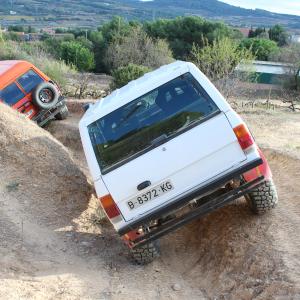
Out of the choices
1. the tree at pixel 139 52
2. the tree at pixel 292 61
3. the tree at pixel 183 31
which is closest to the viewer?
the tree at pixel 139 52

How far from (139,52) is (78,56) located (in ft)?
30.0

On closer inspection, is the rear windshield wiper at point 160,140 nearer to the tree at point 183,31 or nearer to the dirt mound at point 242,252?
the dirt mound at point 242,252

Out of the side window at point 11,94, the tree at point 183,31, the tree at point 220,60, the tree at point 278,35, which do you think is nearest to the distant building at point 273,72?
the tree at point 183,31

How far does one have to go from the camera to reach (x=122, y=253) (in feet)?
19.8

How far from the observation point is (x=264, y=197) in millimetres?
5527

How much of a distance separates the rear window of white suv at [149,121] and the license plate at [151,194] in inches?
15.2

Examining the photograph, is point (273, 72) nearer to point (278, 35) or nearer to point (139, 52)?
point (139, 52)

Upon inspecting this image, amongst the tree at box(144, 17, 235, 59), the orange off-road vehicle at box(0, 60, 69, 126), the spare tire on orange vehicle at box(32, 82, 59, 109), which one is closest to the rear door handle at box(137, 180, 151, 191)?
the orange off-road vehicle at box(0, 60, 69, 126)

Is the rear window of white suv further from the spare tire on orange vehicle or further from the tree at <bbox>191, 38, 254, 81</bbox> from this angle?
the tree at <bbox>191, 38, 254, 81</bbox>

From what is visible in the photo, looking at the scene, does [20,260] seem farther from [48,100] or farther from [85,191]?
[48,100]

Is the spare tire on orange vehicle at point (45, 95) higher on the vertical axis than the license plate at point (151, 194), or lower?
lower

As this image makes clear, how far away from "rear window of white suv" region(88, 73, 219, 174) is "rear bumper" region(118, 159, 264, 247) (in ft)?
1.95

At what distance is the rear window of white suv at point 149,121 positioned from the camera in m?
5.01

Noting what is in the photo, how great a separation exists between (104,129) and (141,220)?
1117 mm
